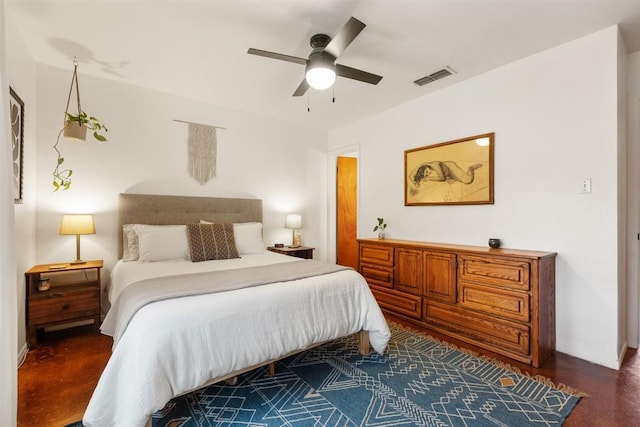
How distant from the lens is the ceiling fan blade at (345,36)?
185 cm

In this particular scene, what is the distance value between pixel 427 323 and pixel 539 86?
248 centimetres

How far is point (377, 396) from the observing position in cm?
194

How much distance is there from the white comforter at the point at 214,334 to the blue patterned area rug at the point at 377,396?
0.27m

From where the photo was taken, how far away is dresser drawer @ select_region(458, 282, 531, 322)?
242 centimetres

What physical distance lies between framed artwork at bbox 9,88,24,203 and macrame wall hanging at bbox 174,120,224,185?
154 cm

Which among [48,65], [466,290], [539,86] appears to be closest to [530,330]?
[466,290]

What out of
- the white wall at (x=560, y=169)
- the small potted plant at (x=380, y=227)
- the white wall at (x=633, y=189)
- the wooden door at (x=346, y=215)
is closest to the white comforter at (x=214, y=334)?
the white wall at (x=560, y=169)

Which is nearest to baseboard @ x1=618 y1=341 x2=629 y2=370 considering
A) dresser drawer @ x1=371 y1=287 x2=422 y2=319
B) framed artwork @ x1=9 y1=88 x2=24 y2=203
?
dresser drawer @ x1=371 y1=287 x2=422 y2=319

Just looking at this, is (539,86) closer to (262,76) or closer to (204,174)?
(262,76)

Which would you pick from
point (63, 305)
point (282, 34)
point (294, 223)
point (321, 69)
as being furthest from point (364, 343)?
point (63, 305)

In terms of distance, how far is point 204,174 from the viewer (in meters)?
3.96

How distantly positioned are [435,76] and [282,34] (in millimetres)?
1687

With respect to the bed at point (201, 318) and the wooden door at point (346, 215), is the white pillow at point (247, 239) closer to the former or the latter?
A: the bed at point (201, 318)

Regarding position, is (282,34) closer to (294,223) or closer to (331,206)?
(294,223)
